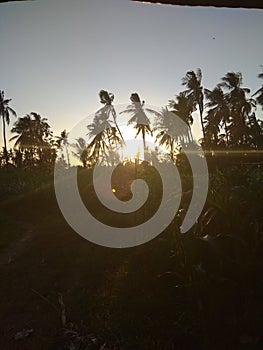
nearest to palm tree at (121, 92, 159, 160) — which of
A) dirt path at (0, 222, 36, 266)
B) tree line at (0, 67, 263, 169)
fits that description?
tree line at (0, 67, 263, 169)

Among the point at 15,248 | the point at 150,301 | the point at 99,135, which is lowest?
the point at 150,301

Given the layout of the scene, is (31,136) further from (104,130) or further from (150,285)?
(150,285)

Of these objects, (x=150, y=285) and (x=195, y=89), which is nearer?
(x=150, y=285)

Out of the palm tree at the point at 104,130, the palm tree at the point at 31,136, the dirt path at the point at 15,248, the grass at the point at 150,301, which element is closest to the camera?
the grass at the point at 150,301

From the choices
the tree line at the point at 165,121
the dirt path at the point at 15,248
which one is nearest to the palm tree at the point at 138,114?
the tree line at the point at 165,121

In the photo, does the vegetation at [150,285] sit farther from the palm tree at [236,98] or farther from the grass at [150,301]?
the palm tree at [236,98]

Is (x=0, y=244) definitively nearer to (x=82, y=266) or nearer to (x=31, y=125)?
(x=82, y=266)

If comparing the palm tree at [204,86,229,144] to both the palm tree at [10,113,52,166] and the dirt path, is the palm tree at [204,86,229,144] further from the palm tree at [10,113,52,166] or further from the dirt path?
the dirt path

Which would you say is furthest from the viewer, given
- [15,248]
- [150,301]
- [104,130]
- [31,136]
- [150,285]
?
[31,136]

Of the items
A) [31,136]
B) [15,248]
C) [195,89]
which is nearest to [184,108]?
[195,89]

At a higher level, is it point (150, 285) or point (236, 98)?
point (236, 98)

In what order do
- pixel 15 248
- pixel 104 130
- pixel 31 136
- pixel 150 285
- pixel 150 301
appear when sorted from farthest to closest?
pixel 31 136 < pixel 104 130 < pixel 15 248 < pixel 150 285 < pixel 150 301

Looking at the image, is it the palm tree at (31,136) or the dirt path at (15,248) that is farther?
the palm tree at (31,136)

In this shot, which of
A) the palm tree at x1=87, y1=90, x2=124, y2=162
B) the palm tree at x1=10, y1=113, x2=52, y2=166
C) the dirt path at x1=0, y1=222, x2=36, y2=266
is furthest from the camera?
the palm tree at x1=10, y1=113, x2=52, y2=166
